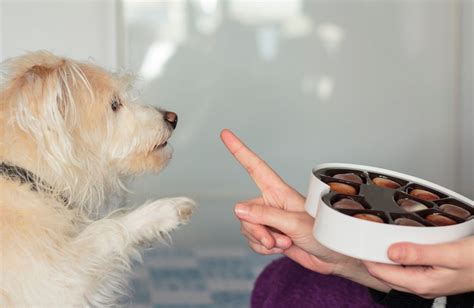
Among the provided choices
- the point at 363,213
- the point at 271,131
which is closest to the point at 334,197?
the point at 363,213

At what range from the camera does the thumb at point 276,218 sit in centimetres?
136

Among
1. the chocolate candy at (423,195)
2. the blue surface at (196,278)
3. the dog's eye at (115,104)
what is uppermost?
the dog's eye at (115,104)

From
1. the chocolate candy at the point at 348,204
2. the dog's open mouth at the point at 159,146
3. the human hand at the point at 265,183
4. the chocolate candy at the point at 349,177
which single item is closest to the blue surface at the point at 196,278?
the dog's open mouth at the point at 159,146

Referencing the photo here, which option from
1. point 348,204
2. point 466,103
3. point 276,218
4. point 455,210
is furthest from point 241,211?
point 466,103

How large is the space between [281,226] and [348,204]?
10.0 inches

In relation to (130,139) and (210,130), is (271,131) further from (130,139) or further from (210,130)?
(130,139)

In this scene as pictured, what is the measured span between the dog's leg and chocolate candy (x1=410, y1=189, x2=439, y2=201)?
1.54 ft

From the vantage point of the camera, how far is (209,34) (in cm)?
355

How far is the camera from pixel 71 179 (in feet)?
4.88

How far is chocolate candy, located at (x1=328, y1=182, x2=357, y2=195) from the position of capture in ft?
3.93

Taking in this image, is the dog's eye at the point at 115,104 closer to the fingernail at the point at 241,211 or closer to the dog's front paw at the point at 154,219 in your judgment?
the dog's front paw at the point at 154,219

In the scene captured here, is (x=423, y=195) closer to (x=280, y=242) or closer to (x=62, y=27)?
(x=280, y=242)

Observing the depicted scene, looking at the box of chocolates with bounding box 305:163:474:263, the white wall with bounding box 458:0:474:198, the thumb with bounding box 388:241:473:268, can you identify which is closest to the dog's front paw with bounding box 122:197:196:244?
the box of chocolates with bounding box 305:163:474:263

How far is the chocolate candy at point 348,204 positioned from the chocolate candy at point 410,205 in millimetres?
75
